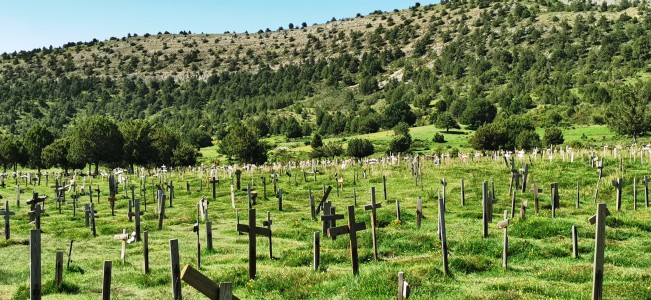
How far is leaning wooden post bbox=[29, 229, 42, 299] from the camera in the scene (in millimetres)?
10453

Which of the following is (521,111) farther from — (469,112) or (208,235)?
(208,235)

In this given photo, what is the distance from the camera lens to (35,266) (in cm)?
1060

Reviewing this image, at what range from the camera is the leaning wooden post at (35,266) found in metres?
10.5

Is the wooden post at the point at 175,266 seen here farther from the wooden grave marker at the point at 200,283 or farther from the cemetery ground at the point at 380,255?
the wooden grave marker at the point at 200,283

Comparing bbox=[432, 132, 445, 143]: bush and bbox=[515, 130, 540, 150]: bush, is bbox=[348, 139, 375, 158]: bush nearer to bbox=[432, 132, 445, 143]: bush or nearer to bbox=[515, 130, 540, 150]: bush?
bbox=[432, 132, 445, 143]: bush

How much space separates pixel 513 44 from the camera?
17600cm

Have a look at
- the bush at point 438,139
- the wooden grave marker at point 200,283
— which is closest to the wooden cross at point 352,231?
the wooden grave marker at point 200,283

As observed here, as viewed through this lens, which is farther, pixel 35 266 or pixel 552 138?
pixel 552 138

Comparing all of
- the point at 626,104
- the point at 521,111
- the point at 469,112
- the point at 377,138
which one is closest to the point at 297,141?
the point at 377,138

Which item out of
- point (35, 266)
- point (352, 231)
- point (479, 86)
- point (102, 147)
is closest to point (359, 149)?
point (102, 147)

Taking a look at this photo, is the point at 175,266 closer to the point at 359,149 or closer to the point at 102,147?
the point at 102,147

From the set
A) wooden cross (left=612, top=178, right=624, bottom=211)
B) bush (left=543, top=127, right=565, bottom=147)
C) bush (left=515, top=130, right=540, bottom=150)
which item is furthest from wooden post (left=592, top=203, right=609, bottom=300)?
bush (left=543, top=127, right=565, bottom=147)

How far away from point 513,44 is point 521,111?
203ft

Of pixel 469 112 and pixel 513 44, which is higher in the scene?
pixel 513 44
